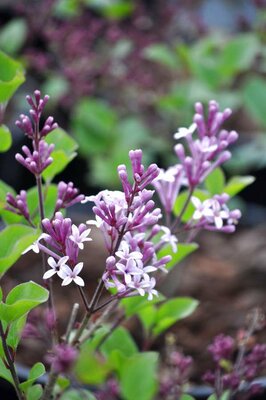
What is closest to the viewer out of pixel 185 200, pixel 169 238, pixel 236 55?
pixel 169 238

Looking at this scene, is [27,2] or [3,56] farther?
[27,2]

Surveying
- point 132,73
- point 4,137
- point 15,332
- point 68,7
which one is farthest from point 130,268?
point 68,7

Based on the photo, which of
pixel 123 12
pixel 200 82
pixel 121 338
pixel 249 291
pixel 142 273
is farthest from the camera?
pixel 123 12

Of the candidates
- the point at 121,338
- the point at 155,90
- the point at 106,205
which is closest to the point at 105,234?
the point at 106,205

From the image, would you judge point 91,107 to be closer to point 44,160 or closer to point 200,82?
point 200,82

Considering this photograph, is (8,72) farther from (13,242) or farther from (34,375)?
(34,375)

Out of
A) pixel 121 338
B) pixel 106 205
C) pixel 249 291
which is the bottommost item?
pixel 249 291

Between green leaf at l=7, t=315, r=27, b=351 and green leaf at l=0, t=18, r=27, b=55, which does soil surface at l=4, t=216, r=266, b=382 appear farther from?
green leaf at l=7, t=315, r=27, b=351
